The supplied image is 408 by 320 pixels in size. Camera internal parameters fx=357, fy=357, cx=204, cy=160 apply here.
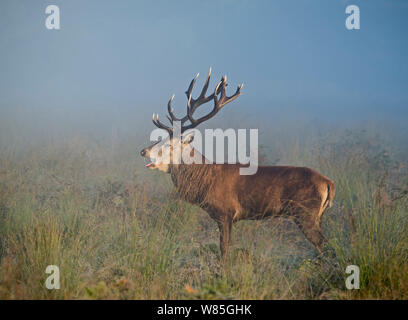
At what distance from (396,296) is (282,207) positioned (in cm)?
151

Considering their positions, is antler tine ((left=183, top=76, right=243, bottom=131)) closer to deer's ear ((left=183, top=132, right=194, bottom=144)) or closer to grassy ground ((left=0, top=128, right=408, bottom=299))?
deer's ear ((left=183, top=132, right=194, bottom=144))

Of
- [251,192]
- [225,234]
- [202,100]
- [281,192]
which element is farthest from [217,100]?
[225,234]

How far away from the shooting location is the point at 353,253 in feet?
10.8

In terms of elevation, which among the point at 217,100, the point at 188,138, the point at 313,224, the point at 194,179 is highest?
the point at 217,100

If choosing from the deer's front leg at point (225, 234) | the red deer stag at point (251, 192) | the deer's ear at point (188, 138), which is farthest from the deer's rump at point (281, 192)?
the deer's ear at point (188, 138)

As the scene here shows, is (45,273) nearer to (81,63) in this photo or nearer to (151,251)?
(151,251)

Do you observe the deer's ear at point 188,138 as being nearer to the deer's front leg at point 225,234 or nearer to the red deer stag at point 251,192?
the red deer stag at point 251,192

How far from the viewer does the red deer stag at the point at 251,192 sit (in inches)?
161

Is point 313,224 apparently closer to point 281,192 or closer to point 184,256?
point 281,192

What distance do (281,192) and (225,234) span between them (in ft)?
2.71

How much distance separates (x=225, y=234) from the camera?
13.9 feet

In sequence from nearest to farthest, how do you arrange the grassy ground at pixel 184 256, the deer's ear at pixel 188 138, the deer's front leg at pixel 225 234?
the grassy ground at pixel 184 256, the deer's front leg at pixel 225 234, the deer's ear at pixel 188 138

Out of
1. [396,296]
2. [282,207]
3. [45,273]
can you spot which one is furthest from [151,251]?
[396,296]

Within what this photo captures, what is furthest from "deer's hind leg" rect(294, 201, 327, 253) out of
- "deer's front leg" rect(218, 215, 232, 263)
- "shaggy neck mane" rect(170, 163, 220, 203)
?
"shaggy neck mane" rect(170, 163, 220, 203)
